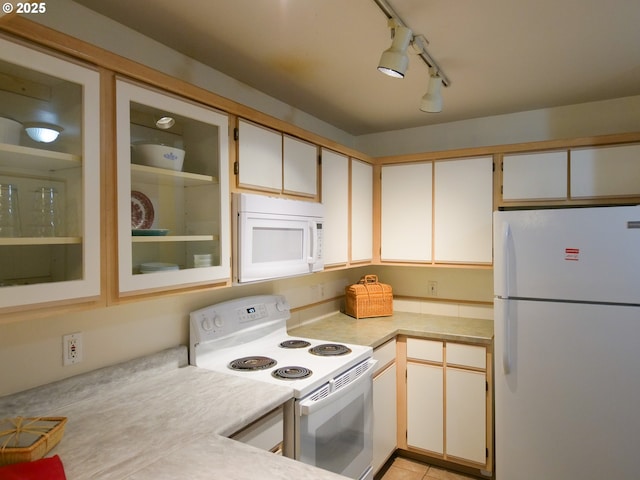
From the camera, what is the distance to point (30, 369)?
4.45 feet

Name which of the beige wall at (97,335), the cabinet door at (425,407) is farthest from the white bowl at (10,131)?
the cabinet door at (425,407)

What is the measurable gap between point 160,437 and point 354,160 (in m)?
2.11

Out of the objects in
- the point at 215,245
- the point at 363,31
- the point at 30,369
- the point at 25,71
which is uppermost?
the point at 363,31

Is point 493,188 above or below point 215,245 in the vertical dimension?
above

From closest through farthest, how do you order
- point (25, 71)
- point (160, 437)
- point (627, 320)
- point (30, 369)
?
point (25, 71) < point (160, 437) < point (30, 369) < point (627, 320)

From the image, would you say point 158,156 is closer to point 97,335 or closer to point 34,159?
point 34,159

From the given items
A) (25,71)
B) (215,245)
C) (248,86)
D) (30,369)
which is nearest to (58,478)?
(30,369)

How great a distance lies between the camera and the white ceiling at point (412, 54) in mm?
1550

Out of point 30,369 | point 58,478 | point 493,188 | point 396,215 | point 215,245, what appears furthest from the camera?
point 396,215

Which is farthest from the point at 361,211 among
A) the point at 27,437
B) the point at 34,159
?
the point at 27,437

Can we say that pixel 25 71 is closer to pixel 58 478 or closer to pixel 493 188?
Answer: pixel 58 478

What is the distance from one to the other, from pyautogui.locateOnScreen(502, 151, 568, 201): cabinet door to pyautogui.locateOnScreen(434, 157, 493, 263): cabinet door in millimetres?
115

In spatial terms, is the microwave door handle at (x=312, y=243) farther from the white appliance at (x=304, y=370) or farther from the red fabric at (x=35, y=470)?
the red fabric at (x=35, y=470)

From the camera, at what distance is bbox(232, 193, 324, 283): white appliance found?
1762 millimetres
